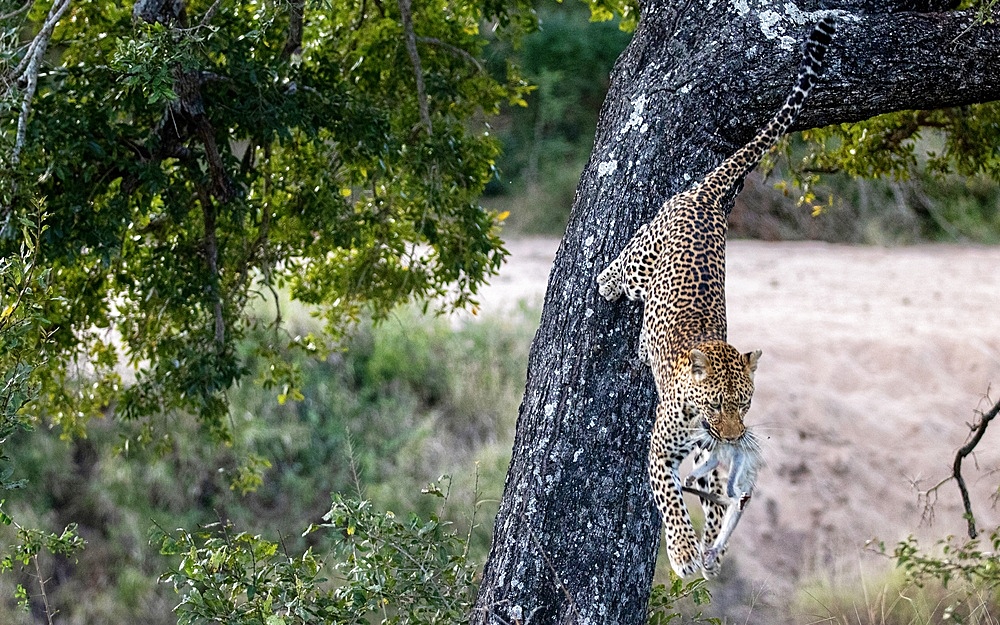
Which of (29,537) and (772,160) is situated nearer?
(29,537)

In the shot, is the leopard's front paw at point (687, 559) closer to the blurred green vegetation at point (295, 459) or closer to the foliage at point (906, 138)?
the foliage at point (906, 138)

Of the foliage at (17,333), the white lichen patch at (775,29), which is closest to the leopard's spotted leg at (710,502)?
the white lichen patch at (775,29)

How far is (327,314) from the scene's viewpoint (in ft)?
24.2

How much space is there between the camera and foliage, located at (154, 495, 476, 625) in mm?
4672

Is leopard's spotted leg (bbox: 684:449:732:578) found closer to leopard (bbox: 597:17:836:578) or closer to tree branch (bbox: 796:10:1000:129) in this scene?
leopard (bbox: 597:17:836:578)

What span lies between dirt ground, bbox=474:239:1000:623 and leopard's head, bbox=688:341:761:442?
4.57 m

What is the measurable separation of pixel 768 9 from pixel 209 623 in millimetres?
3618

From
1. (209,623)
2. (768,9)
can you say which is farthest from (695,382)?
(209,623)

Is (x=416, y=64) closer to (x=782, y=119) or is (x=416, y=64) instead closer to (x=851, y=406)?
(x=782, y=119)

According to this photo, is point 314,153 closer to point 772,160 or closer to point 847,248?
point 772,160

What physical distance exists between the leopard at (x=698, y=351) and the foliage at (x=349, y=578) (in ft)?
4.50

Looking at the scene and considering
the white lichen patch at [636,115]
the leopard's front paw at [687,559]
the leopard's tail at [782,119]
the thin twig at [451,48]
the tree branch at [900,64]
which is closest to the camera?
the leopard's front paw at [687,559]

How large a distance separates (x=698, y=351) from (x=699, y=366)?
5 centimetres

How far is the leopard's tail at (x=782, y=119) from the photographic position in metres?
4.12
